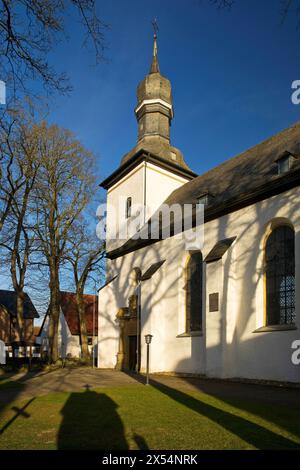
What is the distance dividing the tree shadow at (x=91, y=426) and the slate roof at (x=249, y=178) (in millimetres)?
8706

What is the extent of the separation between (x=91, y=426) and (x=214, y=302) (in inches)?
372

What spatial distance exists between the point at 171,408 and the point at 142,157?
18.8 m

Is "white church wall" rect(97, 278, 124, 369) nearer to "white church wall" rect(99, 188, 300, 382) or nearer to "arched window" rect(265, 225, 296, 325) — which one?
"white church wall" rect(99, 188, 300, 382)

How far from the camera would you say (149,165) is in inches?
1006

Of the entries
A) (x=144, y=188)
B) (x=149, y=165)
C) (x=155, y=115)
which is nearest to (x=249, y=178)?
(x=144, y=188)

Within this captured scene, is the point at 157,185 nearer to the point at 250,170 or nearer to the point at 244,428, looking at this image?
the point at 250,170

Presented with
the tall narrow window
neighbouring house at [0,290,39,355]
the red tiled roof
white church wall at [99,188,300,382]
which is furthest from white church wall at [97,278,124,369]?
neighbouring house at [0,290,39,355]

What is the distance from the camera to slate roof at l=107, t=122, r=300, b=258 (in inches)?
567

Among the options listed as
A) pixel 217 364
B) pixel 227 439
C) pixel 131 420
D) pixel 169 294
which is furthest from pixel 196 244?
pixel 227 439

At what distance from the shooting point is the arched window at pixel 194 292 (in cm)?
1775

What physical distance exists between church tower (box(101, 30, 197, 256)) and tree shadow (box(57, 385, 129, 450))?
16891 mm

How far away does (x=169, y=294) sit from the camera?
19297 mm

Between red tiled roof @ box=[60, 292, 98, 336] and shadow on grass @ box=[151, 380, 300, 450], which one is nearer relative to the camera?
shadow on grass @ box=[151, 380, 300, 450]

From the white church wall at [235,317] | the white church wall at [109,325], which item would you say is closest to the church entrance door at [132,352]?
the white church wall at [109,325]
